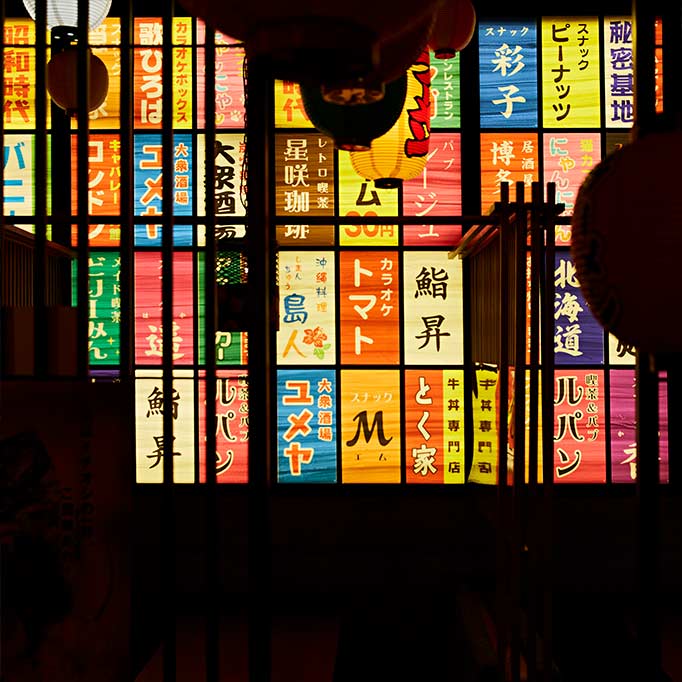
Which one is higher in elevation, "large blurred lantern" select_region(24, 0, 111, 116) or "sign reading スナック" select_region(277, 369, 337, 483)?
"large blurred lantern" select_region(24, 0, 111, 116)

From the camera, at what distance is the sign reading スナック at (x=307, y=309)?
4.18m

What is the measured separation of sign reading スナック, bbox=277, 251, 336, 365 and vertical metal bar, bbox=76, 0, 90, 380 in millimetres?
2921

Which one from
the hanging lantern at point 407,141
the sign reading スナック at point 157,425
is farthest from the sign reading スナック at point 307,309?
the hanging lantern at point 407,141

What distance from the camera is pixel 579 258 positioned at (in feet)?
4.43

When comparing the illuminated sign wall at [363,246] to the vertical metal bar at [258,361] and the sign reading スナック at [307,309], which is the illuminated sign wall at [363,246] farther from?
the vertical metal bar at [258,361]

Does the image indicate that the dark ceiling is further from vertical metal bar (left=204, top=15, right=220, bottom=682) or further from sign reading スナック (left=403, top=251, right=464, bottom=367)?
vertical metal bar (left=204, top=15, right=220, bottom=682)

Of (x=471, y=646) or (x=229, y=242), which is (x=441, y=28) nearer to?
(x=229, y=242)

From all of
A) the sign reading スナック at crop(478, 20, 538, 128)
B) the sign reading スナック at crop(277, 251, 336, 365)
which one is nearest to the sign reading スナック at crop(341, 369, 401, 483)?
the sign reading スナック at crop(277, 251, 336, 365)

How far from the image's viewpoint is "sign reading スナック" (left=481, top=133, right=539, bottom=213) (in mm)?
4219

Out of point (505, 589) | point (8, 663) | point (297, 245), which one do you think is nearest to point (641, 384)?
point (8, 663)

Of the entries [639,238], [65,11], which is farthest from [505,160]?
[639,238]

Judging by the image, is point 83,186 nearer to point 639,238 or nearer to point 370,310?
point 639,238

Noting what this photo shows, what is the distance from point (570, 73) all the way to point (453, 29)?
2.08m

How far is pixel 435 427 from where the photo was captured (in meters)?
4.18
